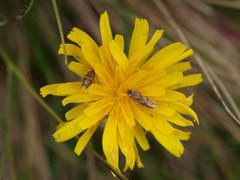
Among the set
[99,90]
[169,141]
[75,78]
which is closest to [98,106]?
[99,90]

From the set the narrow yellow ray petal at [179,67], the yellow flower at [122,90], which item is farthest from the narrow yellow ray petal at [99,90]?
the narrow yellow ray petal at [179,67]

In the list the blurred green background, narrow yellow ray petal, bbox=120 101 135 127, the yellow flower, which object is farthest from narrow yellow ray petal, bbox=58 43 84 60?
the blurred green background

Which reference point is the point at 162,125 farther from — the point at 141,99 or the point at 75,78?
the point at 75,78

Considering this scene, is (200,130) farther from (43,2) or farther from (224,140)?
(43,2)

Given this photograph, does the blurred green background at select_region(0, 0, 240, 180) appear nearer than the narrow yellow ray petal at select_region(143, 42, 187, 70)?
No

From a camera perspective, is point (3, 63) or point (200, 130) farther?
point (200, 130)

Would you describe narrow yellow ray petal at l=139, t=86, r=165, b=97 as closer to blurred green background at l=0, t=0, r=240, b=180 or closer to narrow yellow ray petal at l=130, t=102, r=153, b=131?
narrow yellow ray petal at l=130, t=102, r=153, b=131

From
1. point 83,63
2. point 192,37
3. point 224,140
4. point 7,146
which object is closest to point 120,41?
point 83,63
